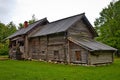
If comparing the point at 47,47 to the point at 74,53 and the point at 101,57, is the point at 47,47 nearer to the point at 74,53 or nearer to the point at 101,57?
the point at 74,53

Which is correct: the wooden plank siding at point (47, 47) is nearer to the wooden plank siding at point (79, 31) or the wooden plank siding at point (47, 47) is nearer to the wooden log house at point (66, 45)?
the wooden log house at point (66, 45)

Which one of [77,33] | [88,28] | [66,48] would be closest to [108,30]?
[88,28]

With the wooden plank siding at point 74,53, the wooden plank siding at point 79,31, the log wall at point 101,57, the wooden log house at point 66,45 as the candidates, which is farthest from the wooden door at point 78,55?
the wooden plank siding at point 79,31

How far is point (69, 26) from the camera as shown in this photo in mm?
29953

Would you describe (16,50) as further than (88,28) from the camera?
Yes

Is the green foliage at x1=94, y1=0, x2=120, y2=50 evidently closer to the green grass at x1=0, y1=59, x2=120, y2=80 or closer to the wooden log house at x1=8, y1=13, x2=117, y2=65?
the wooden log house at x1=8, y1=13, x2=117, y2=65

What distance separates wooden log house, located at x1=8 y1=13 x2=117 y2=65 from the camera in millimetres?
27672

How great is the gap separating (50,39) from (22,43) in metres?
9.76

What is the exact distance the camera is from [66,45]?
1180 inches

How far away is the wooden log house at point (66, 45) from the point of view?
27672 mm

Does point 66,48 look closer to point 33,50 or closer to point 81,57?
point 81,57

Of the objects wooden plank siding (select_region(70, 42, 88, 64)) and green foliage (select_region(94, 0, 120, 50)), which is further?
green foliage (select_region(94, 0, 120, 50))

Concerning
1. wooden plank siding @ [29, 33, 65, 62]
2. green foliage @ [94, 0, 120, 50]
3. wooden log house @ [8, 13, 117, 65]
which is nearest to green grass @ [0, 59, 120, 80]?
wooden log house @ [8, 13, 117, 65]

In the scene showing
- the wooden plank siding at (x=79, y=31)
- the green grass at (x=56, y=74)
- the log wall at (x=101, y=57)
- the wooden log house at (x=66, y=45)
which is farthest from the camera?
the wooden plank siding at (x=79, y=31)
